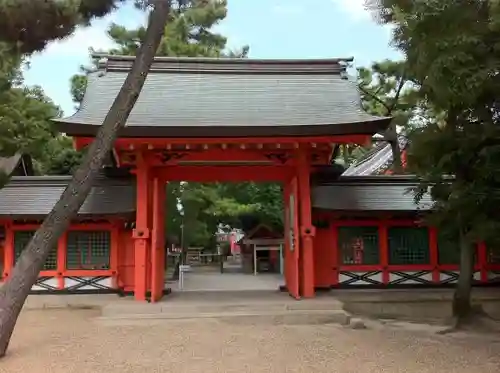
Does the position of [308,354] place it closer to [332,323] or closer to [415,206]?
[332,323]

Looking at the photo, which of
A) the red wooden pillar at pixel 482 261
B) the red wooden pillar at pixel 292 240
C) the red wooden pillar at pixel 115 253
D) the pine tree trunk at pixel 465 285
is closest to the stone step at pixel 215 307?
the red wooden pillar at pixel 292 240

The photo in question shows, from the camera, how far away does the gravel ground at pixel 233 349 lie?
→ 6289 millimetres

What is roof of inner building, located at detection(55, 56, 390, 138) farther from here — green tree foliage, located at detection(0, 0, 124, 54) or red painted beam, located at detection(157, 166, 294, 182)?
green tree foliage, located at detection(0, 0, 124, 54)

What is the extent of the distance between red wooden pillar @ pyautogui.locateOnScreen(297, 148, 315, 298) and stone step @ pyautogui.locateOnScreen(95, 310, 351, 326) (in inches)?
49.7

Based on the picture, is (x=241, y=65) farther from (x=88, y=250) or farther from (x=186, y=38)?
(x=186, y=38)

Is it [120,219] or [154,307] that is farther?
[120,219]

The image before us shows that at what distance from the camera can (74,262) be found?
1247 centimetres

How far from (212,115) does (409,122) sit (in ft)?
14.2

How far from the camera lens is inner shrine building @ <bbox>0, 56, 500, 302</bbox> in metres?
10.9

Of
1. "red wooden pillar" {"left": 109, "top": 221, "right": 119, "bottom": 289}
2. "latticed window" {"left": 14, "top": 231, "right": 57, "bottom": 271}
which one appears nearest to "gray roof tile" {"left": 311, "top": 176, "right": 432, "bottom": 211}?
"red wooden pillar" {"left": 109, "top": 221, "right": 119, "bottom": 289}

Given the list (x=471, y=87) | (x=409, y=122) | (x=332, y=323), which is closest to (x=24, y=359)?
(x=332, y=323)

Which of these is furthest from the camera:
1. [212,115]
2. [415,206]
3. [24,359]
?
[415,206]

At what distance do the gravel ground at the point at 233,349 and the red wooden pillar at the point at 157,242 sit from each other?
1.67 meters

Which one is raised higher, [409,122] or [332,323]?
[409,122]
